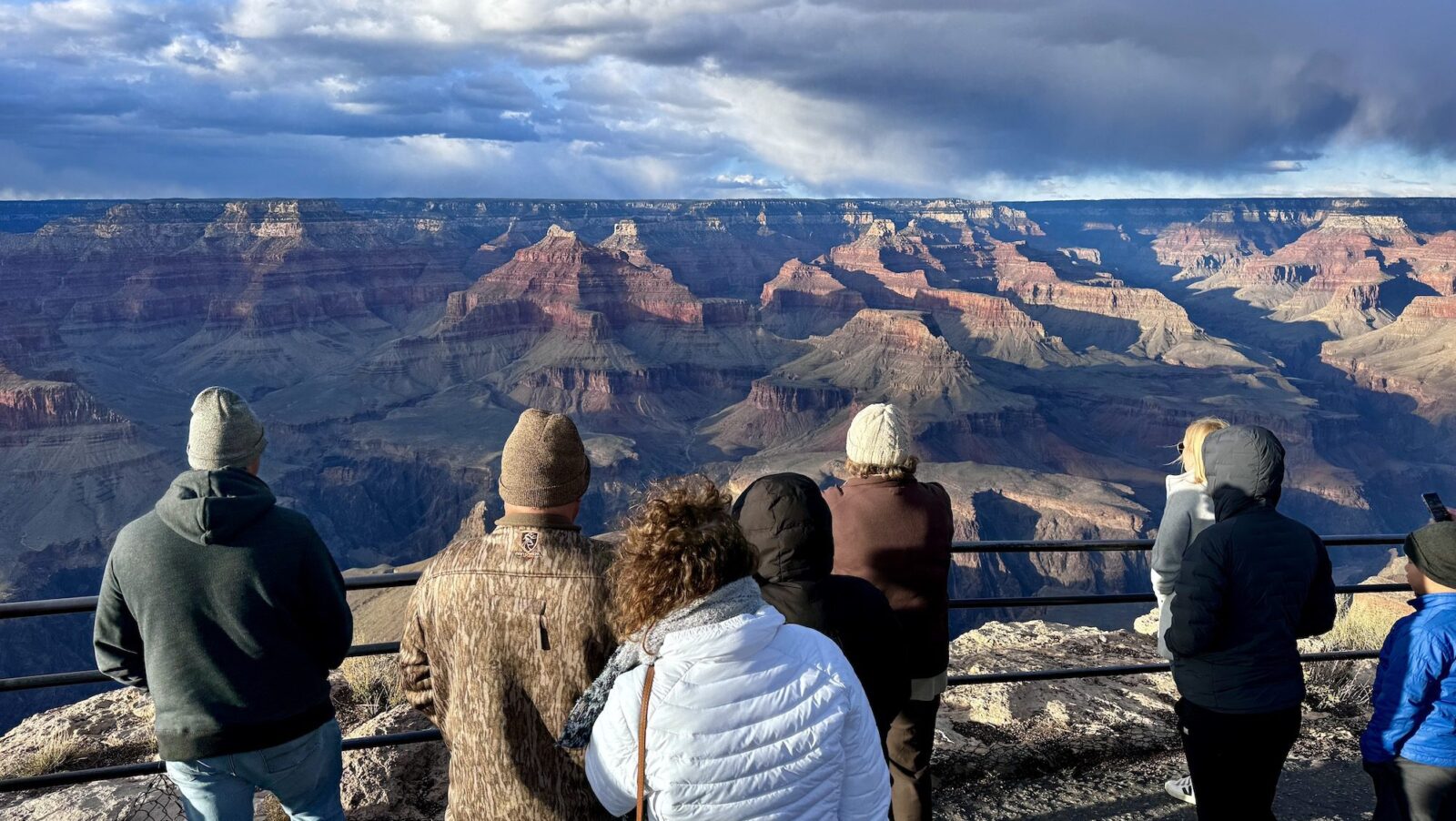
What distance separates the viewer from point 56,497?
61656 millimetres

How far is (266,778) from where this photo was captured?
3316mm

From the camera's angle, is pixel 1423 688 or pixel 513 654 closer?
pixel 513 654

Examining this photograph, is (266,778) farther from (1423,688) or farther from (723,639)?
(1423,688)

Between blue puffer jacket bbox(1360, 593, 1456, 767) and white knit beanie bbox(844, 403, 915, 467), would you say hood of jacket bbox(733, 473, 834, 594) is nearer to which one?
white knit beanie bbox(844, 403, 915, 467)

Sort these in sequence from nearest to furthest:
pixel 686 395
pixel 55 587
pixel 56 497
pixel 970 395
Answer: pixel 55 587 < pixel 56 497 < pixel 970 395 < pixel 686 395

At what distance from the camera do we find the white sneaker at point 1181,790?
490cm

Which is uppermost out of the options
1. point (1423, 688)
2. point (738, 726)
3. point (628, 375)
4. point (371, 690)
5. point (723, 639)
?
point (723, 639)

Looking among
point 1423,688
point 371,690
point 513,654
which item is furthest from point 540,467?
point 371,690

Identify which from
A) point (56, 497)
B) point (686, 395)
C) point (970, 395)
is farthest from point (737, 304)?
Result: point (56, 497)

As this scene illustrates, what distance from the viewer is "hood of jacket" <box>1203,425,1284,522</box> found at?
360cm

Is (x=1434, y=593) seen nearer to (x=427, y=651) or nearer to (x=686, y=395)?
(x=427, y=651)

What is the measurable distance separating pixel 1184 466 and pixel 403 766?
434 cm

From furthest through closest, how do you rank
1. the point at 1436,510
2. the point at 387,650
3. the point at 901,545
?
the point at 387,650 < the point at 1436,510 < the point at 901,545

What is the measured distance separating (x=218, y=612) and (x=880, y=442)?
260 cm
